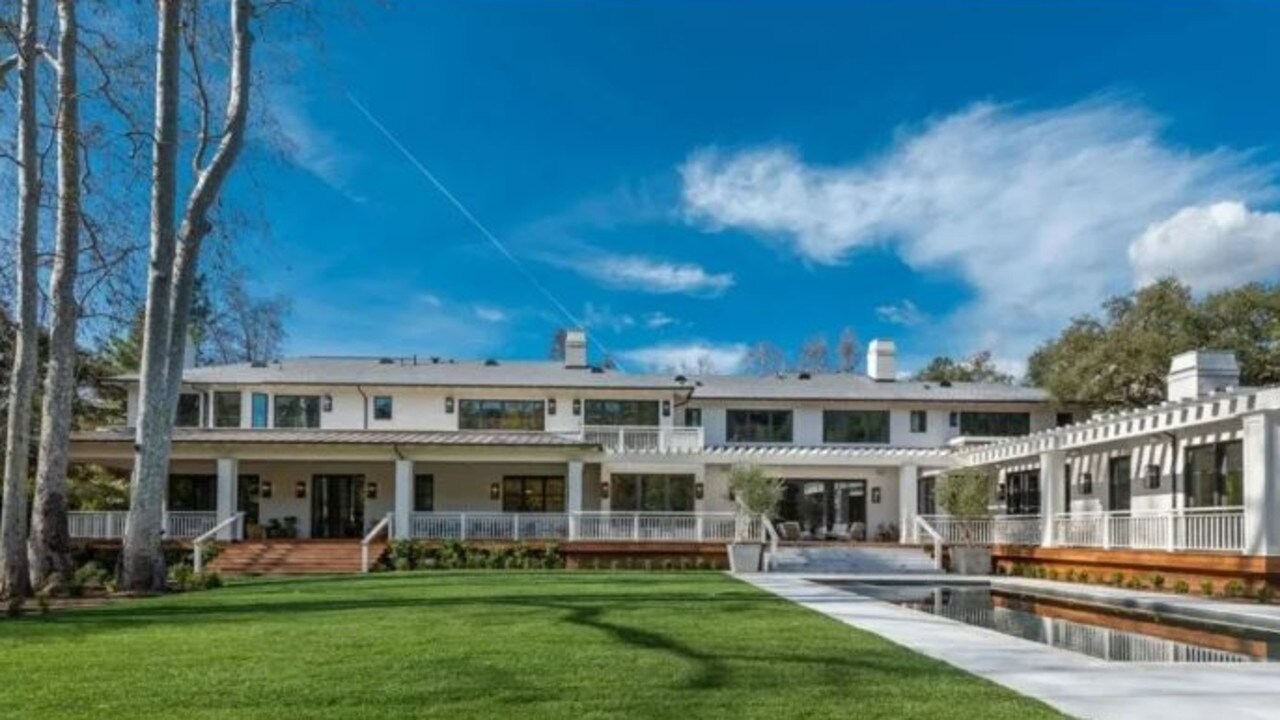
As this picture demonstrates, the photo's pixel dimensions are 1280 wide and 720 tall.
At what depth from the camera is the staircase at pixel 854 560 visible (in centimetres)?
2691

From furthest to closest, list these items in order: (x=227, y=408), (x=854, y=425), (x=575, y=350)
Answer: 1. (x=575, y=350)
2. (x=854, y=425)
3. (x=227, y=408)

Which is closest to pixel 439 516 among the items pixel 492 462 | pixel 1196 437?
pixel 492 462

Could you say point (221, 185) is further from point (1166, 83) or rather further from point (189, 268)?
point (1166, 83)

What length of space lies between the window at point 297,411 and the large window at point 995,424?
65.7 feet

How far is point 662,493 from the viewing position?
110 feet

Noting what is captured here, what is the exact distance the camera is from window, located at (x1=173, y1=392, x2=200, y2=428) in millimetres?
32625

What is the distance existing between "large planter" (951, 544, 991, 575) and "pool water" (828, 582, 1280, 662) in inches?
266

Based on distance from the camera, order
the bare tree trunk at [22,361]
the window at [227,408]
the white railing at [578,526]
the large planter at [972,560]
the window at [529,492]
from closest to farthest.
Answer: the bare tree trunk at [22,361], the large planter at [972,560], the white railing at [578,526], the window at [227,408], the window at [529,492]

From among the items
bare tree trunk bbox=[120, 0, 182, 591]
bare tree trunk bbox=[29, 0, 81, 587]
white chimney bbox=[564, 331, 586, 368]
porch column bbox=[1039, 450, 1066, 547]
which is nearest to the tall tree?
bare tree trunk bbox=[120, 0, 182, 591]

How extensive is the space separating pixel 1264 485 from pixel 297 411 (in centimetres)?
2531

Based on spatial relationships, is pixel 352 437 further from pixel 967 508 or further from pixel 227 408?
pixel 967 508

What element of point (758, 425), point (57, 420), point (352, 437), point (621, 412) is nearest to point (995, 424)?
point (758, 425)

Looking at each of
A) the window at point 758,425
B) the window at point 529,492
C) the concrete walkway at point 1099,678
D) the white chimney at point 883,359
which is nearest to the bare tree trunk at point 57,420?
the concrete walkway at point 1099,678

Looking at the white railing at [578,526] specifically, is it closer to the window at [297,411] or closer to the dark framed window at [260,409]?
the window at [297,411]
